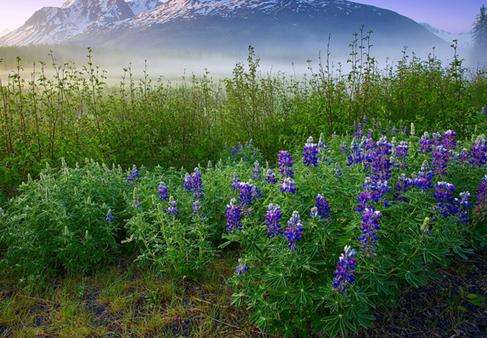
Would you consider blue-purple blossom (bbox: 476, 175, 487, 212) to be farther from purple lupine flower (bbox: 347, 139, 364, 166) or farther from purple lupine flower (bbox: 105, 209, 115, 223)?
purple lupine flower (bbox: 105, 209, 115, 223)

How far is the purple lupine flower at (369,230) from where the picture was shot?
2768 millimetres

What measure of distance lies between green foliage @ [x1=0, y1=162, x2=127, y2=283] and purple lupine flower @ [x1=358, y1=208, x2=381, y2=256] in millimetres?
2387

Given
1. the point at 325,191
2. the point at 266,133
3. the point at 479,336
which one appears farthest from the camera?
the point at 266,133

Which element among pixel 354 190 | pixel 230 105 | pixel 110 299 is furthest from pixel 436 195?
pixel 230 105

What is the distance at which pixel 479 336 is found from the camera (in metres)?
3.12

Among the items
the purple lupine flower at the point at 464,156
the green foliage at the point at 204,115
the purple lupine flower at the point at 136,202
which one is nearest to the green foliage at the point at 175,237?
the purple lupine flower at the point at 136,202

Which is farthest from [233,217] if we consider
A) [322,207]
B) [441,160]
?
[441,160]

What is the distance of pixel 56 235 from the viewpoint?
167 inches

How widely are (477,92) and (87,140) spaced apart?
10017 mm

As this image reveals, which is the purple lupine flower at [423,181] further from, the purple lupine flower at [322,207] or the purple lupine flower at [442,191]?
the purple lupine flower at [322,207]

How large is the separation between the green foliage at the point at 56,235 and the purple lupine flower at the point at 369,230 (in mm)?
2387

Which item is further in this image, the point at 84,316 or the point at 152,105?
the point at 152,105

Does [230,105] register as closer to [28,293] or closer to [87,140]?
[87,140]

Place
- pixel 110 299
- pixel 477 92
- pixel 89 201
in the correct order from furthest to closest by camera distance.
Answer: pixel 477 92, pixel 89 201, pixel 110 299
